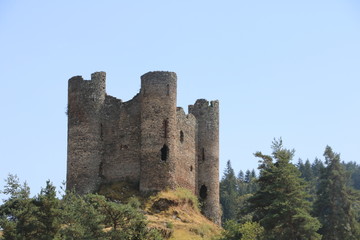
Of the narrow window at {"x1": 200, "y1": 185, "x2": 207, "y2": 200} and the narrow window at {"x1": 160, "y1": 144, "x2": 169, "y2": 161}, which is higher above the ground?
the narrow window at {"x1": 160, "y1": 144, "x2": 169, "y2": 161}

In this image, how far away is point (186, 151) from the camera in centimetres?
5550

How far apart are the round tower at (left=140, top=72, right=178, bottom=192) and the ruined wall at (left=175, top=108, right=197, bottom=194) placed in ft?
5.01

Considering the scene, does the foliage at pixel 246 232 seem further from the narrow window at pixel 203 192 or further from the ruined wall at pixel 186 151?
the narrow window at pixel 203 192

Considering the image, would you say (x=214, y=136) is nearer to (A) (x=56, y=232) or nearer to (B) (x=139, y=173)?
(B) (x=139, y=173)

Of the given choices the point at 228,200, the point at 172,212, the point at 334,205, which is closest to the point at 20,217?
the point at 172,212

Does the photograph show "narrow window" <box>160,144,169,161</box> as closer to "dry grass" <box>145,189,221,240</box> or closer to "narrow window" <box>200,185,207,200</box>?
"dry grass" <box>145,189,221,240</box>

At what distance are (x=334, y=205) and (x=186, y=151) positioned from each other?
14.9m

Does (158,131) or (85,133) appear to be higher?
(85,133)

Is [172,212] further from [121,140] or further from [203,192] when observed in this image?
[203,192]

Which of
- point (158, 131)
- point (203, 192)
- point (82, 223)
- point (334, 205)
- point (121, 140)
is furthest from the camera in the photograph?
point (334, 205)

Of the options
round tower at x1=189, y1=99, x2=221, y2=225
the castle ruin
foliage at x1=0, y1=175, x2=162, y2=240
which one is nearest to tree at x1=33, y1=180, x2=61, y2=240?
foliage at x1=0, y1=175, x2=162, y2=240

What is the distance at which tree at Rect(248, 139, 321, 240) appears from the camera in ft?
148

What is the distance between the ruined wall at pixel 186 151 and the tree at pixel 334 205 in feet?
39.9

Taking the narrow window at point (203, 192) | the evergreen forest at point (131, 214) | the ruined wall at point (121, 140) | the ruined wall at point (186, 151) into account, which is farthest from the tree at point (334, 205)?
the ruined wall at point (121, 140)
